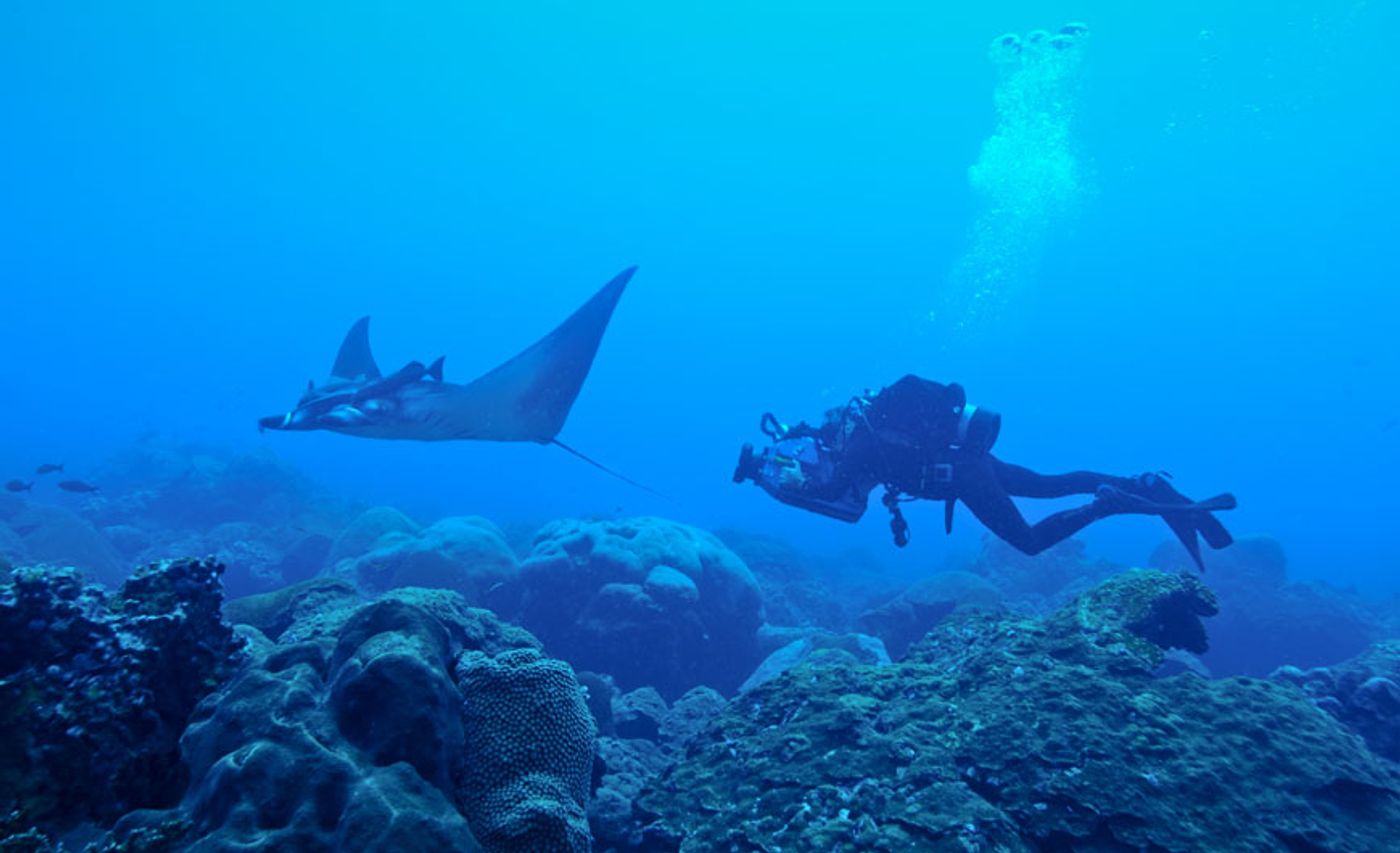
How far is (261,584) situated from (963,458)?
15.0 meters

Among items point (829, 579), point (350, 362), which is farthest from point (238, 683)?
point (829, 579)

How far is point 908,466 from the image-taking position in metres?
8.32

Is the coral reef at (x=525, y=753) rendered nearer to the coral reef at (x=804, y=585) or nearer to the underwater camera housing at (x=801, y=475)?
the underwater camera housing at (x=801, y=475)

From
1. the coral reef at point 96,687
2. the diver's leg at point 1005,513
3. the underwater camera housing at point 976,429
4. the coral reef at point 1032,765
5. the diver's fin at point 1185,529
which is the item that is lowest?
the coral reef at point 96,687

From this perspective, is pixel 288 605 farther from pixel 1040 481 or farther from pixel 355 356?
pixel 1040 481

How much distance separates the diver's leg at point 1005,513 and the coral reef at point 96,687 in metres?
7.52

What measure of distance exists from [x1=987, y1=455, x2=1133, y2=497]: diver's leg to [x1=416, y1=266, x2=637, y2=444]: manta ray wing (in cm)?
554

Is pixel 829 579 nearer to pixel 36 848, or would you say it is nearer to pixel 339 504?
pixel 339 504

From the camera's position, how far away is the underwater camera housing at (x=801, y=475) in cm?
819

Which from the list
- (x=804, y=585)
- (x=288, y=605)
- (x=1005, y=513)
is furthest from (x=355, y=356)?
(x=804, y=585)

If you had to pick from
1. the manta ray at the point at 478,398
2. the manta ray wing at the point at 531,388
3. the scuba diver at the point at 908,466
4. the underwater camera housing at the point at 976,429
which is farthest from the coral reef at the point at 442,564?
the underwater camera housing at the point at 976,429

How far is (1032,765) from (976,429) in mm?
5069

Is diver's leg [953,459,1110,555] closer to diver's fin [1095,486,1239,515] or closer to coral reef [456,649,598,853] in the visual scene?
diver's fin [1095,486,1239,515]

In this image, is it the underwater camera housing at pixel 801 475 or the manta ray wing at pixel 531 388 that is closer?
the manta ray wing at pixel 531 388
